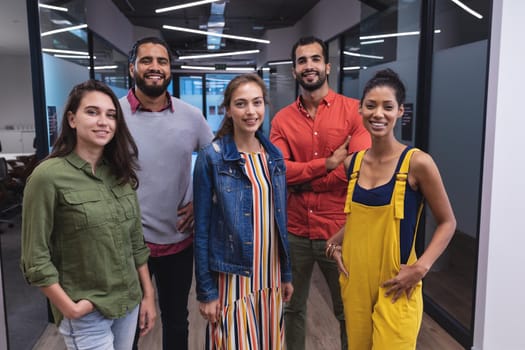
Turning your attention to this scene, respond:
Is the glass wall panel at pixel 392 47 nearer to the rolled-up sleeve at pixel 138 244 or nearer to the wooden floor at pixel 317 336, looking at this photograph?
the wooden floor at pixel 317 336

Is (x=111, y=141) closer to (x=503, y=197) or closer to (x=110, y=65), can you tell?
(x=503, y=197)

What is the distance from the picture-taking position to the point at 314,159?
2.07m

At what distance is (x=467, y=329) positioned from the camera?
110 inches

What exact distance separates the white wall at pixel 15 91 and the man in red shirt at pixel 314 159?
1154cm

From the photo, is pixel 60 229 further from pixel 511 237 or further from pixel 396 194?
pixel 511 237

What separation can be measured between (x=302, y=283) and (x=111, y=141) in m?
1.18

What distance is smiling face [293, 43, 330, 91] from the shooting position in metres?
2.09

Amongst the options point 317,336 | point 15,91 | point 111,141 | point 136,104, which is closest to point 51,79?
point 136,104

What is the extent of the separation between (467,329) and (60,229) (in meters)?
2.61

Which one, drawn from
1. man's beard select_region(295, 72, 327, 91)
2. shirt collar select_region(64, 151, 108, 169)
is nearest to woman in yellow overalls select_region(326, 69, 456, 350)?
man's beard select_region(295, 72, 327, 91)

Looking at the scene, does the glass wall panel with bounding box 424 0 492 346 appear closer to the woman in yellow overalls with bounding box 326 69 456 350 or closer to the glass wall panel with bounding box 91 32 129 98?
the woman in yellow overalls with bounding box 326 69 456 350

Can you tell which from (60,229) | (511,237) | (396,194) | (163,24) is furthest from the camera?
(163,24)

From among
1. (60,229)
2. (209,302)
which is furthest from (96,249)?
(209,302)

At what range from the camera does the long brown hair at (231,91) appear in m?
1.65
